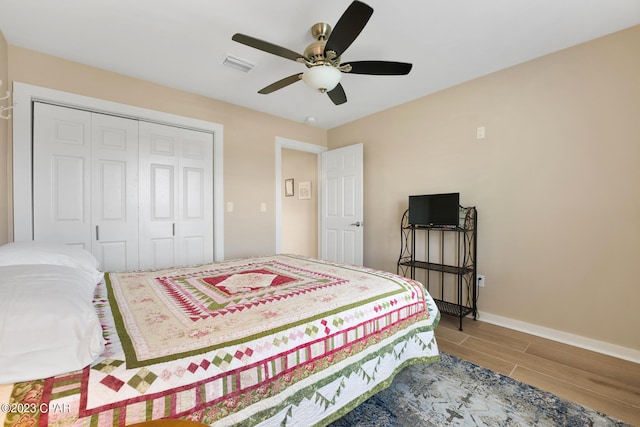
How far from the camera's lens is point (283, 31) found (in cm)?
217

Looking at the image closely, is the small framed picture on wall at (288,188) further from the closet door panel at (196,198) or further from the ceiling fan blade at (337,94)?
the ceiling fan blade at (337,94)

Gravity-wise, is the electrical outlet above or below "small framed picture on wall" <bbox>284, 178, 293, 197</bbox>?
below

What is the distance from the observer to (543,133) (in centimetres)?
257

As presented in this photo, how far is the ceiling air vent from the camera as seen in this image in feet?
8.42

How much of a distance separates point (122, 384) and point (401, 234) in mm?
3217

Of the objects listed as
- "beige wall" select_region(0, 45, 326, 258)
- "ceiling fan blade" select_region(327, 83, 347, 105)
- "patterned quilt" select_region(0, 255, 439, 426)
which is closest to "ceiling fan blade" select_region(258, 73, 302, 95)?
"ceiling fan blade" select_region(327, 83, 347, 105)

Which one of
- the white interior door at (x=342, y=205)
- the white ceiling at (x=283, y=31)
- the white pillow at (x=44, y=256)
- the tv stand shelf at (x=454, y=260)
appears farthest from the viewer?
the white interior door at (x=342, y=205)

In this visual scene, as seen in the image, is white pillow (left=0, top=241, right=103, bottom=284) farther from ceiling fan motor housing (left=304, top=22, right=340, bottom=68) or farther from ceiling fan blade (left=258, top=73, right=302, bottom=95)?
ceiling fan motor housing (left=304, top=22, right=340, bottom=68)

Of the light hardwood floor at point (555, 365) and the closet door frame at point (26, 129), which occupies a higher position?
the closet door frame at point (26, 129)

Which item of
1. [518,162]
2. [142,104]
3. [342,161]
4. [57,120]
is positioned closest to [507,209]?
[518,162]

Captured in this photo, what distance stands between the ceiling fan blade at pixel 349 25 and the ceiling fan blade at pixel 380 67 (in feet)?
0.71

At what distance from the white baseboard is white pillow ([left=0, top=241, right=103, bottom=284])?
3371 mm

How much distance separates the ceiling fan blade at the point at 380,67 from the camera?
201cm

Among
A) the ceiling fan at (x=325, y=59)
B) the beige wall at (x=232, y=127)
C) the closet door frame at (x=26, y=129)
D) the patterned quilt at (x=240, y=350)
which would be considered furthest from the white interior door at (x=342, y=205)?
the closet door frame at (x=26, y=129)
